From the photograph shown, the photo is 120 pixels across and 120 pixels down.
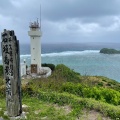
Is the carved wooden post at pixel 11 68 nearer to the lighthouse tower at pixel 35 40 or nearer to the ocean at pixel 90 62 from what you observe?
the ocean at pixel 90 62

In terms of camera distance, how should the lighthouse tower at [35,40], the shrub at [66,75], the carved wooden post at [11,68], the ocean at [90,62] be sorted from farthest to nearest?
1. the ocean at [90,62]
2. the lighthouse tower at [35,40]
3. the shrub at [66,75]
4. the carved wooden post at [11,68]

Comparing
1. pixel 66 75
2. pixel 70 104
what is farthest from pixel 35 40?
pixel 70 104

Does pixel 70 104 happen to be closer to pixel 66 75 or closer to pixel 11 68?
pixel 11 68

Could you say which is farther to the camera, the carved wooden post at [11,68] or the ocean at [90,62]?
the ocean at [90,62]

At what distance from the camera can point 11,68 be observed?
5.09 meters

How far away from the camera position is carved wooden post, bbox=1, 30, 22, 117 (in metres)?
5.04

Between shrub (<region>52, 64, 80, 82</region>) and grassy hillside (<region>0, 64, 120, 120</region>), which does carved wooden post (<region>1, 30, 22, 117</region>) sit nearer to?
grassy hillside (<region>0, 64, 120, 120</region>)

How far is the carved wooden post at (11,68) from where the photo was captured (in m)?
5.04

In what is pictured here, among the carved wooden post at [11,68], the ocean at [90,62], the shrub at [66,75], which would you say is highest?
the carved wooden post at [11,68]

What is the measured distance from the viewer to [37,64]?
20.2 m

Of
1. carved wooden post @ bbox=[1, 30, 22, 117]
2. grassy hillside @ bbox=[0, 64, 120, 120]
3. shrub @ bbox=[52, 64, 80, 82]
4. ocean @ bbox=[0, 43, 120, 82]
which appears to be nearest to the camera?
carved wooden post @ bbox=[1, 30, 22, 117]

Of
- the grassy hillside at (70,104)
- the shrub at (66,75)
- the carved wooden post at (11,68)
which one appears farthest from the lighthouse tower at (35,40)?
the carved wooden post at (11,68)

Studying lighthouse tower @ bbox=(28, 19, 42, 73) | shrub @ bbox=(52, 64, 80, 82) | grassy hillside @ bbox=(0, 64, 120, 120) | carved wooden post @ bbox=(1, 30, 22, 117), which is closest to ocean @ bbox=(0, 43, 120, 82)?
shrub @ bbox=(52, 64, 80, 82)

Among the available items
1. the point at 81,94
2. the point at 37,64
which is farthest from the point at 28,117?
the point at 37,64
